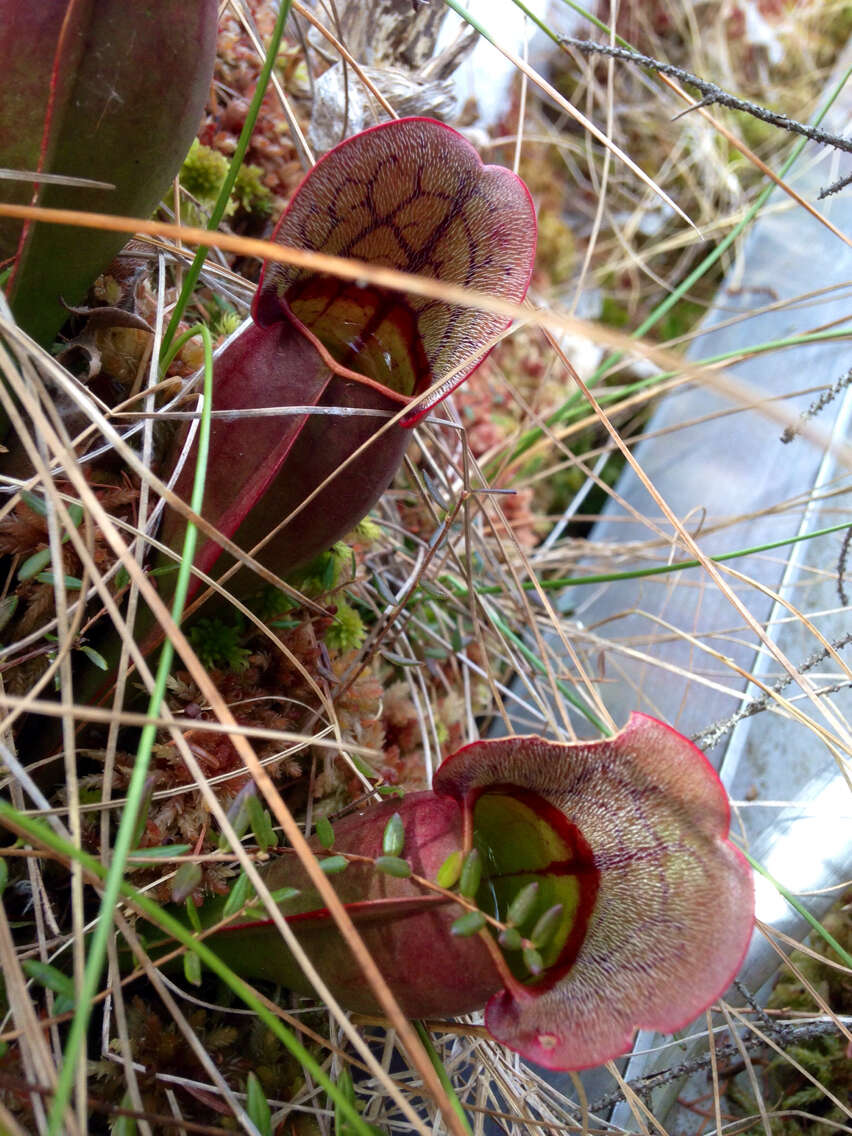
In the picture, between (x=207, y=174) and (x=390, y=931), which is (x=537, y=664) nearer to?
(x=390, y=931)

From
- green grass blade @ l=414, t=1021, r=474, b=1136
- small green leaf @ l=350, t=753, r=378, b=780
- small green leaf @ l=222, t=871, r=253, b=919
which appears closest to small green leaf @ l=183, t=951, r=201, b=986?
small green leaf @ l=222, t=871, r=253, b=919

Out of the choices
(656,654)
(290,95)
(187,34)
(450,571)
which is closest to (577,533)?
(656,654)

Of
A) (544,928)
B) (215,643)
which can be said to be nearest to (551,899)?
(544,928)

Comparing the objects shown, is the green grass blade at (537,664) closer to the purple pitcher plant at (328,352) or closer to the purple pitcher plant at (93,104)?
the purple pitcher plant at (328,352)

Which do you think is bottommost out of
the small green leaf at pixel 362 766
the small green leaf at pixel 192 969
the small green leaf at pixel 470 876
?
the small green leaf at pixel 362 766

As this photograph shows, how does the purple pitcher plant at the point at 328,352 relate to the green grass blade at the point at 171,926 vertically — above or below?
above

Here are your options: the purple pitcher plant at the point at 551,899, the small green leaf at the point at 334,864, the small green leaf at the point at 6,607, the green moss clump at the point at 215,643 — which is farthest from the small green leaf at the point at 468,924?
the small green leaf at the point at 6,607

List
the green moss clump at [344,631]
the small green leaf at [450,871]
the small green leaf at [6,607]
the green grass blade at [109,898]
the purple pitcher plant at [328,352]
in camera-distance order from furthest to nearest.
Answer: the green moss clump at [344,631] → the small green leaf at [6,607] → the purple pitcher plant at [328,352] → the small green leaf at [450,871] → the green grass blade at [109,898]

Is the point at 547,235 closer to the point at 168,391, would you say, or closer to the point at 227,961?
the point at 168,391
